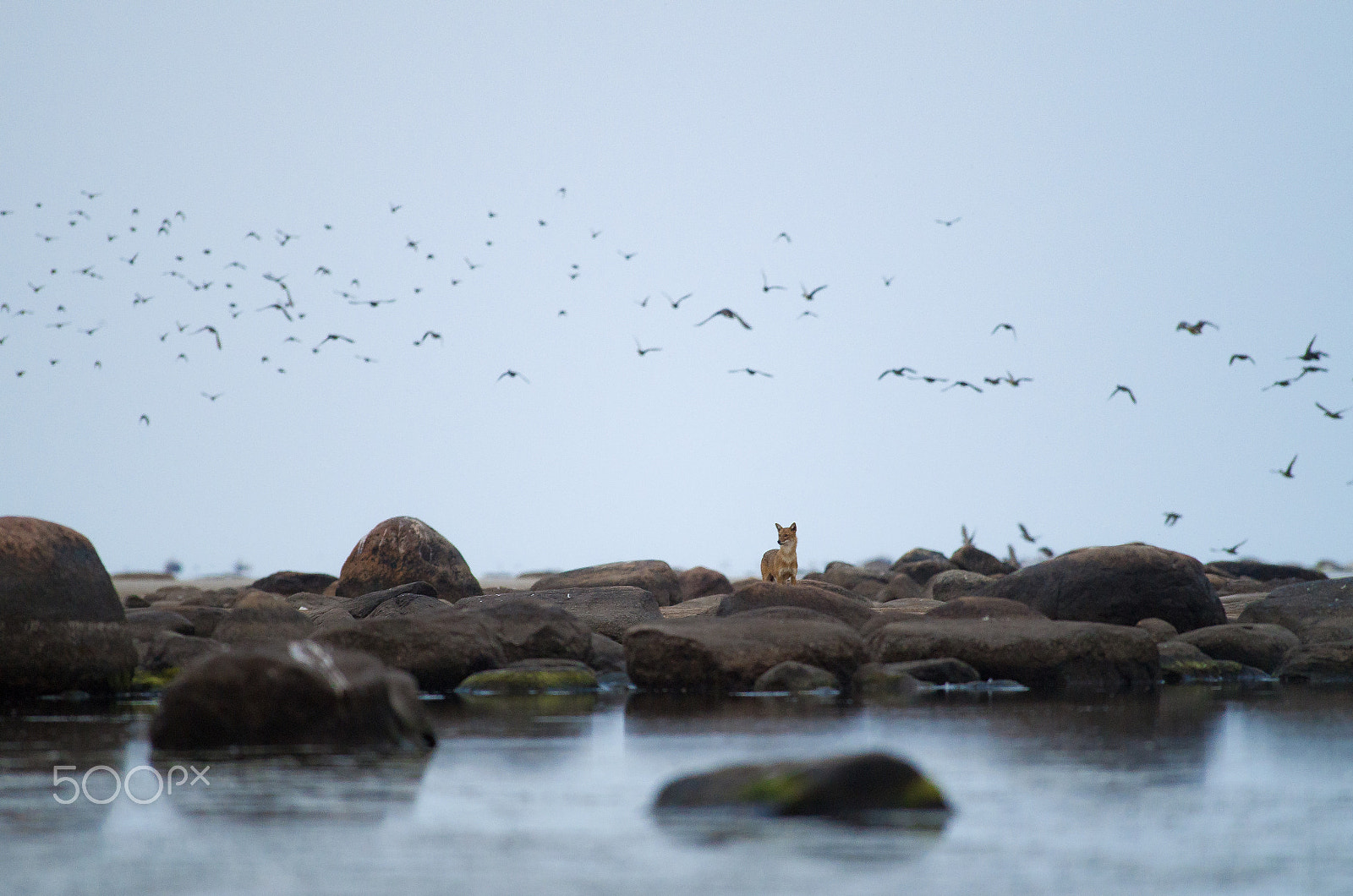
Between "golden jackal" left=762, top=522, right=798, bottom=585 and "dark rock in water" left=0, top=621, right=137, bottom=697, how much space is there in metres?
11.6

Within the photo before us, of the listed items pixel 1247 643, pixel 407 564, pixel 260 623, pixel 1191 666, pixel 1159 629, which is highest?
pixel 407 564

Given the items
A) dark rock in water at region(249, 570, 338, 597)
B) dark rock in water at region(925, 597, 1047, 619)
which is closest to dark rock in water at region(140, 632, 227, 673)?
dark rock in water at region(925, 597, 1047, 619)

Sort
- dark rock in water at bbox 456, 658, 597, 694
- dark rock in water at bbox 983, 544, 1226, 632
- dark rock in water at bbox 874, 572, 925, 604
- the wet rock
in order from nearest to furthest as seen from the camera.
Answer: dark rock in water at bbox 456, 658, 597, 694 < dark rock in water at bbox 983, 544, 1226, 632 < the wet rock < dark rock in water at bbox 874, 572, 925, 604

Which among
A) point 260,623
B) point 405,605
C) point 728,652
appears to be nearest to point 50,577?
point 260,623

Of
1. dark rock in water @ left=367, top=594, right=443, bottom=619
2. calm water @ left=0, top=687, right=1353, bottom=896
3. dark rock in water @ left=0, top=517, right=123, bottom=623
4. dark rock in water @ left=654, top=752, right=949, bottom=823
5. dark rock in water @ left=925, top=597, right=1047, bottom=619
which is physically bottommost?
calm water @ left=0, top=687, right=1353, bottom=896

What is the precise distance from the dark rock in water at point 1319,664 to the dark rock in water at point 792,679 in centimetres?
598

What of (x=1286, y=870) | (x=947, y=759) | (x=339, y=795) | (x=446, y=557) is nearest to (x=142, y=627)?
(x=446, y=557)

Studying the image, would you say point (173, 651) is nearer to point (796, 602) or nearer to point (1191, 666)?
point (796, 602)

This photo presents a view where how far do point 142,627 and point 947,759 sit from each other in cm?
1111

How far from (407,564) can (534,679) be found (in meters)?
11.0

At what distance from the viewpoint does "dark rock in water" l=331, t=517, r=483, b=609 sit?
23609mm

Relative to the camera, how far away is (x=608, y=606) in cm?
1752

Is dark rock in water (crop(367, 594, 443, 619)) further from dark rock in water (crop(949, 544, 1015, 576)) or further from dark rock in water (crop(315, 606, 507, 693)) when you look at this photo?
dark rock in water (crop(949, 544, 1015, 576))

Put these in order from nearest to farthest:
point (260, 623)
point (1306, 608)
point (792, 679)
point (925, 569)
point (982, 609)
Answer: point (792, 679)
point (260, 623)
point (982, 609)
point (1306, 608)
point (925, 569)
